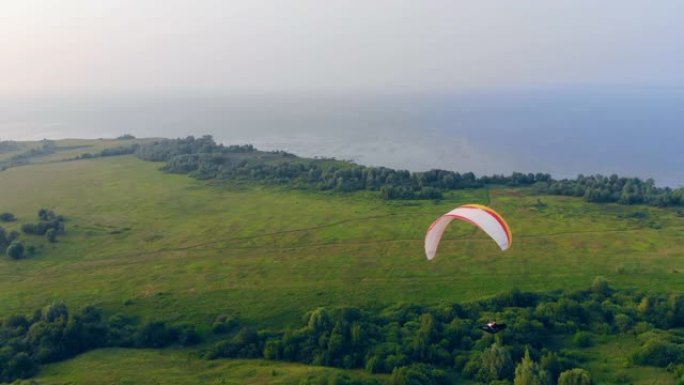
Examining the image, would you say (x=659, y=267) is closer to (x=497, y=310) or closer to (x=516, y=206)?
(x=497, y=310)

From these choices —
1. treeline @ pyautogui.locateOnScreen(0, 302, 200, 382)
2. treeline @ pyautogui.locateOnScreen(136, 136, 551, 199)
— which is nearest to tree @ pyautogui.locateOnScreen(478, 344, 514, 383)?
treeline @ pyautogui.locateOnScreen(0, 302, 200, 382)

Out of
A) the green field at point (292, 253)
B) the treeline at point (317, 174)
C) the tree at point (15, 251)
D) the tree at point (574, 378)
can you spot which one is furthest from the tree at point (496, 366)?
the tree at point (15, 251)

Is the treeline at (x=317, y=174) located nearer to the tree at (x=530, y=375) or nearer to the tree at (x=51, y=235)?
the tree at (x=51, y=235)

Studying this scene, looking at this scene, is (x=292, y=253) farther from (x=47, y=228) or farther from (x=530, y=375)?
(x=530, y=375)

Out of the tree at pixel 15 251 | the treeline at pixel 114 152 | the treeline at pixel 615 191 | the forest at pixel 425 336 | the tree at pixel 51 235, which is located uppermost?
the treeline at pixel 114 152

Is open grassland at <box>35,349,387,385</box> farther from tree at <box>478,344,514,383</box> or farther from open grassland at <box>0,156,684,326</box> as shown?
open grassland at <box>0,156,684,326</box>

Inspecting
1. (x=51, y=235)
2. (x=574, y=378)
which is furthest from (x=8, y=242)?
(x=574, y=378)

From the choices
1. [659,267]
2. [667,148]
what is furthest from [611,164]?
[659,267]
